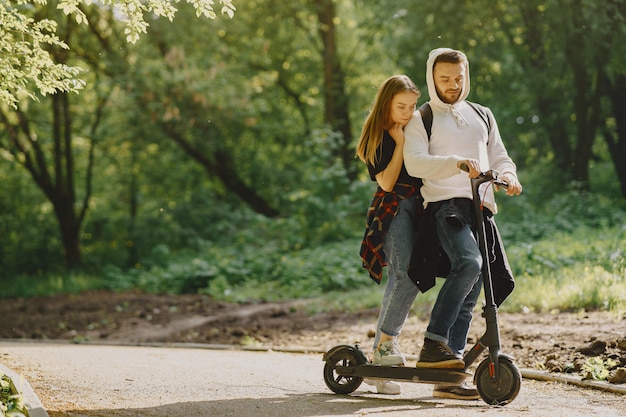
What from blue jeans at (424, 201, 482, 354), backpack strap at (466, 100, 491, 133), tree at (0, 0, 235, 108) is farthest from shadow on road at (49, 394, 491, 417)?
tree at (0, 0, 235, 108)

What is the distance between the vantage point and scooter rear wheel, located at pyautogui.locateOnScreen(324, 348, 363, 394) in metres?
5.09

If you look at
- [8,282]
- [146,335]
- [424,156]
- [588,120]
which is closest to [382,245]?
[424,156]

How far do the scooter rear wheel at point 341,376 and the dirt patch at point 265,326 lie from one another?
1688 millimetres

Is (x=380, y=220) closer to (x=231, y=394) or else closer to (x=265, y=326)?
(x=231, y=394)

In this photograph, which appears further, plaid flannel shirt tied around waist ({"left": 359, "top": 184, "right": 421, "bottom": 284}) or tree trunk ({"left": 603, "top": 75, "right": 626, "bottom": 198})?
tree trunk ({"left": 603, "top": 75, "right": 626, "bottom": 198})

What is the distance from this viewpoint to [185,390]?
5.38m

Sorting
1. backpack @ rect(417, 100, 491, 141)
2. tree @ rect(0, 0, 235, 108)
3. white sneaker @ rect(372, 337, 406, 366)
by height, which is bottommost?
white sneaker @ rect(372, 337, 406, 366)

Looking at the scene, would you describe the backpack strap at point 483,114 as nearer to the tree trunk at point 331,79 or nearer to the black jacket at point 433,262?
the black jacket at point 433,262

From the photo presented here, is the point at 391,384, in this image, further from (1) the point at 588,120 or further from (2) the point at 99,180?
(2) the point at 99,180

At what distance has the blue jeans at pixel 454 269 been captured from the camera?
458 cm

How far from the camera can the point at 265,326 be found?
1024 cm

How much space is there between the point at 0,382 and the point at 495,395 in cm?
287

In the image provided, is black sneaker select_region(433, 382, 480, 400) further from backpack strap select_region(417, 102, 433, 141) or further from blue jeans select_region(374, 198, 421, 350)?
backpack strap select_region(417, 102, 433, 141)

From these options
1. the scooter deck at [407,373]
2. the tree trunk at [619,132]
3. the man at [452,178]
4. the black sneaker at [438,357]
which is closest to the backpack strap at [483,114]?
the man at [452,178]
